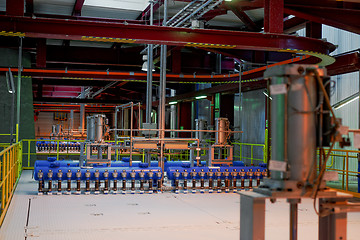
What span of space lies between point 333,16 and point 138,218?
608 centimetres

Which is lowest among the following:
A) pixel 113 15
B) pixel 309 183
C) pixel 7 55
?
pixel 309 183

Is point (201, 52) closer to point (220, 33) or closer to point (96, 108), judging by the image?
point (220, 33)

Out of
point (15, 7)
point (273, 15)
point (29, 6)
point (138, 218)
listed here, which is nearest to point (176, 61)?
point (29, 6)

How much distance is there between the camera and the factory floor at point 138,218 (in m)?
6.34

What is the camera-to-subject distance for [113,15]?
14.6m

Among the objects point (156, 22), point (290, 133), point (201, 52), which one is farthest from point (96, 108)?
point (290, 133)

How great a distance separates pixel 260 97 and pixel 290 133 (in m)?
13.6

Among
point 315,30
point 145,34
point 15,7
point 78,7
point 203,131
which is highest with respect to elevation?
point 78,7

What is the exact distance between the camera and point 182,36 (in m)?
8.49

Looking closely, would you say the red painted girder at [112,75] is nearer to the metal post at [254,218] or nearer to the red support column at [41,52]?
the red support column at [41,52]

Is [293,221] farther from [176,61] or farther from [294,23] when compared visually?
[176,61]

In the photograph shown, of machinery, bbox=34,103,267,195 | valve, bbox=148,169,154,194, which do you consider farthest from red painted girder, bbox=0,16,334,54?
valve, bbox=148,169,154,194

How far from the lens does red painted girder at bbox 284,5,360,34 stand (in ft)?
30.2

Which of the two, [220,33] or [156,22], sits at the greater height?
[156,22]
